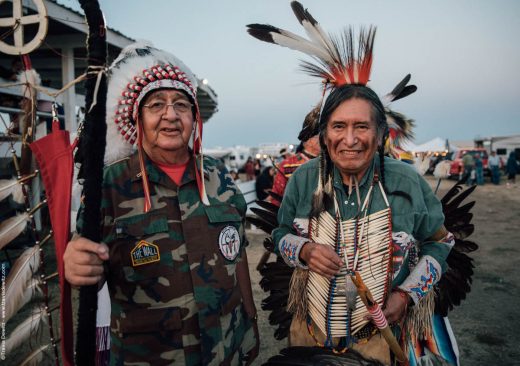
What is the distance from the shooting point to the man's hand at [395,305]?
1646 mm

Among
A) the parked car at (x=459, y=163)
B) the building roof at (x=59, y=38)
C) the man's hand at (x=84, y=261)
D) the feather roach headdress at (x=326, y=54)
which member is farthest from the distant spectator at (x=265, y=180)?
the parked car at (x=459, y=163)

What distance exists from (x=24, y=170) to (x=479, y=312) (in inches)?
202

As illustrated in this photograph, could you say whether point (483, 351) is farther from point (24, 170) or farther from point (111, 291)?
point (24, 170)

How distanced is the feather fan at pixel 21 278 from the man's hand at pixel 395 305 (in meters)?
1.69

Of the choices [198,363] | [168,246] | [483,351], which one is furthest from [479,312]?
[168,246]

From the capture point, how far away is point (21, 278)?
58.1 inches

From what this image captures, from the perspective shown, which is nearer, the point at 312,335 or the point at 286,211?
the point at 312,335

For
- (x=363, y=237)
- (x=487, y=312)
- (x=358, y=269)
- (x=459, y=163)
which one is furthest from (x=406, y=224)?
(x=459, y=163)

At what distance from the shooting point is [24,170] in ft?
4.78

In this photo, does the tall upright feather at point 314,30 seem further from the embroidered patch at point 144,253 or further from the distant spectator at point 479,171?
the distant spectator at point 479,171

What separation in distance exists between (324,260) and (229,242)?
0.58 m

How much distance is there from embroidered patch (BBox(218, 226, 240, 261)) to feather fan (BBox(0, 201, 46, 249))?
898mm

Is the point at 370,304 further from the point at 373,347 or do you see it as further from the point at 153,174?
the point at 153,174

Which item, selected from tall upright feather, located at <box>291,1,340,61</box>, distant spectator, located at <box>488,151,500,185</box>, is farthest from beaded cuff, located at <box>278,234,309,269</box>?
distant spectator, located at <box>488,151,500,185</box>
